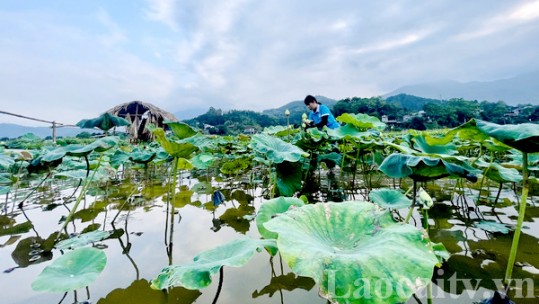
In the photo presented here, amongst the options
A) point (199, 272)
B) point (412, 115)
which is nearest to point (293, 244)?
point (199, 272)

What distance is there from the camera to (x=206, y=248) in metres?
1.58

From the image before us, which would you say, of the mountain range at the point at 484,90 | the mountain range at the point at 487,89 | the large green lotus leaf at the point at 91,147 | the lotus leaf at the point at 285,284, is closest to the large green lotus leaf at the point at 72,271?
the lotus leaf at the point at 285,284

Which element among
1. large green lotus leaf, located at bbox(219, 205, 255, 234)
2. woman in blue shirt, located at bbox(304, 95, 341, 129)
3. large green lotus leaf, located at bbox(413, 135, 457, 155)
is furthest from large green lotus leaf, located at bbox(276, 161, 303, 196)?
woman in blue shirt, located at bbox(304, 95, 341, 129)

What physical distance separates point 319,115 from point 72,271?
3.98m

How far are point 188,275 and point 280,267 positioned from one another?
2.02ft

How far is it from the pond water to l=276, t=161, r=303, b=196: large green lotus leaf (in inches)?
13.0

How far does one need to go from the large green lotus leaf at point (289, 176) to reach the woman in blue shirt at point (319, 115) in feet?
6.21

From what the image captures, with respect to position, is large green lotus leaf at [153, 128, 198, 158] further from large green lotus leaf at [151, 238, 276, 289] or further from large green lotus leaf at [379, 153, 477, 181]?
large green lotus leaf at [379, 153, 477, 181]

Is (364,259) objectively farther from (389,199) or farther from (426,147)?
(426,147)

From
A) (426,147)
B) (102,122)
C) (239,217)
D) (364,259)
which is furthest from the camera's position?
(102,122)

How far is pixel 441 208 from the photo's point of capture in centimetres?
227

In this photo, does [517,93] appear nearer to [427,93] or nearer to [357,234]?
[427,93]

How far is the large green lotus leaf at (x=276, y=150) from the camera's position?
204 cm

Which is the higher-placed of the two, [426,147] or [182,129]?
[182,129]
